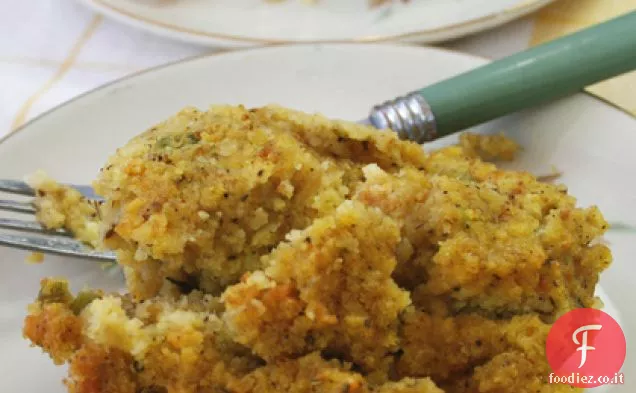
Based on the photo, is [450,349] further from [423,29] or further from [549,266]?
[423,29]

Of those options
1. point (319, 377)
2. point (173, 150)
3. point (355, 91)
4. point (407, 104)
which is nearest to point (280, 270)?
point (319, 377)

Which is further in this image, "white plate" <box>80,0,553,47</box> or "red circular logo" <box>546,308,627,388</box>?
"white plate" <box>80,0,553,47</box>

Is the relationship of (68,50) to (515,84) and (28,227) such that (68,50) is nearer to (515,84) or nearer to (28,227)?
(28,227)

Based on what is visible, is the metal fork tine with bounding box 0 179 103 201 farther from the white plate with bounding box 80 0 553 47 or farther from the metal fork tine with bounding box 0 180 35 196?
the white plate with bounding box 80 0 553 47

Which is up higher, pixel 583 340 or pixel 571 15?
pixel 571 15

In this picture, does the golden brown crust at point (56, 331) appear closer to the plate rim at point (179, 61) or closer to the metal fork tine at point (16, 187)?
the metal fork tine at point (16, 187)

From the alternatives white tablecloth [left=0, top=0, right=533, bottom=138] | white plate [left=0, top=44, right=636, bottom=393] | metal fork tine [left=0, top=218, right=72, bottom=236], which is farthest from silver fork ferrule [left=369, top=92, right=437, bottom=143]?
metal fork tine [left=0, top=218, right=72, bottom=236]

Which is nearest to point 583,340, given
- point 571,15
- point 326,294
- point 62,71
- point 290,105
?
point 326,294
